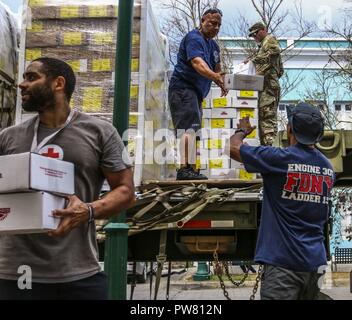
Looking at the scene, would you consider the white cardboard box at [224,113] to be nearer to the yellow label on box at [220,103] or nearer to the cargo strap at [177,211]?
the yellow label on box at [220,103]

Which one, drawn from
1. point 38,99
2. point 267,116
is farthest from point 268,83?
point 38,99

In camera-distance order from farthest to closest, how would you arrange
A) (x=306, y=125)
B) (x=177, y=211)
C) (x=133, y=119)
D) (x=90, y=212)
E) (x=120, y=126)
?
(x=133, y=119)
(x=177, y=211)
(x=120, y=126)
(x=306, y=125)
(x=90, y=212)

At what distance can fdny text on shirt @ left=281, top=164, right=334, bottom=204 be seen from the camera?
3527 mm

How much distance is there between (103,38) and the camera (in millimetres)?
5672

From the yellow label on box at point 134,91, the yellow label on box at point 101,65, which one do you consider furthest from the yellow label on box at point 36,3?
the yellow label on box at point 134,91

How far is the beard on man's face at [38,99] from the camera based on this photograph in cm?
296

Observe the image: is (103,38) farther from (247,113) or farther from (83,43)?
(247,113)

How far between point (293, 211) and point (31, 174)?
1619 millimetres

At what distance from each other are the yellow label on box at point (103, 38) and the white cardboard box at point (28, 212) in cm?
320

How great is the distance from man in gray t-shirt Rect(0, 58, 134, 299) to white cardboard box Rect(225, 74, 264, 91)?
2.76 meters

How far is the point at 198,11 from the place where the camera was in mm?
19078

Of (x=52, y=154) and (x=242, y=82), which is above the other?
(x=242, y=82)

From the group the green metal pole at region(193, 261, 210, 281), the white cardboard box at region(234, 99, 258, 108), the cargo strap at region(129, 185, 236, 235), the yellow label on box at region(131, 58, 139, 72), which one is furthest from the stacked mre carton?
the green metal pole at region(193, 261, 210, 281)

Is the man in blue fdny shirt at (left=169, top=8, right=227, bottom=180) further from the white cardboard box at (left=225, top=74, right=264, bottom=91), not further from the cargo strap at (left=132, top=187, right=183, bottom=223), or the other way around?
the cargo strap at (left=132, top=187, right=183, bottom=223)
